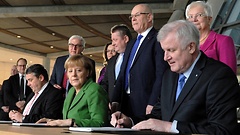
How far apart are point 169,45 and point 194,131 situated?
1.71 feet

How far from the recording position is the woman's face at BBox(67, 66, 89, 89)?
3.11 metres

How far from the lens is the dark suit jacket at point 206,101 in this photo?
2107 millimetres

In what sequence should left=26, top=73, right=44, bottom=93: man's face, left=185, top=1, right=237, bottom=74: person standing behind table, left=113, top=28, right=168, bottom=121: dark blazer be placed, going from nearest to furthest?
1. left=185, top=1, right=237, bottom=74: person standing behind table
2. left=113, top=28, right=168, bottom=121: dark blazer
3. left=26, top=73, right=44, bottom=93: man's face

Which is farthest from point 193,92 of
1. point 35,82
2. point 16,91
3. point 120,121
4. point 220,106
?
point 16,91

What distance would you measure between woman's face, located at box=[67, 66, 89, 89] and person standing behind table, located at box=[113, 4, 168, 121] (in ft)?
1.93

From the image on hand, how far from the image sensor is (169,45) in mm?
2348

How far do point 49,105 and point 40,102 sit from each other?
0.12 m

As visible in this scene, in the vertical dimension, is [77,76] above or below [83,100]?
above

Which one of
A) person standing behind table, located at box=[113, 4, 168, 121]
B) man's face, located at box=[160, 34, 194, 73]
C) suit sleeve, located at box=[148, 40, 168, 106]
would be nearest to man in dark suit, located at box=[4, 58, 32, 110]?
person standing behind table, located at box=[113, 4, 168, 121]

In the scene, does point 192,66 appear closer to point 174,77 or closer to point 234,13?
point 174,77

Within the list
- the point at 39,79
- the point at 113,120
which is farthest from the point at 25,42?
the point at 113,120

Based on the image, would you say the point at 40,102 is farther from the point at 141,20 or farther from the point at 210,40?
the point at 210,40

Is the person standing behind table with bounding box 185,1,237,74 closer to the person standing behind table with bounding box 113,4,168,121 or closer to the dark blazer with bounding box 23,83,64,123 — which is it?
the person standing behind table with bounding box 113,4,168,121

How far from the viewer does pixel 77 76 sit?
3.11 meters
